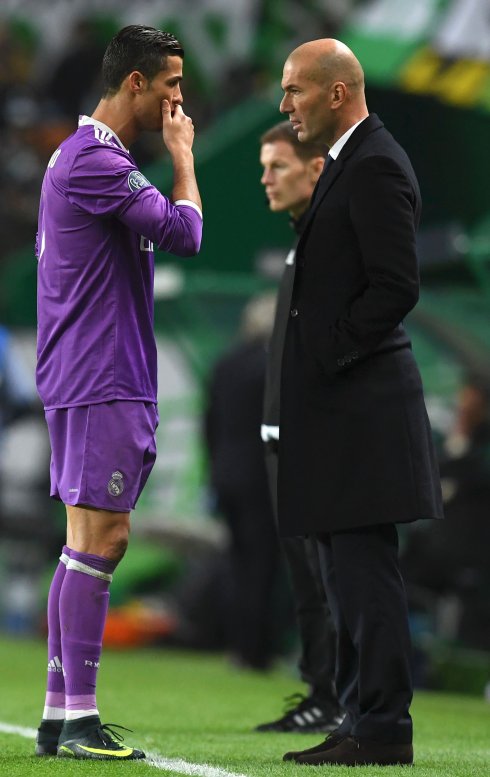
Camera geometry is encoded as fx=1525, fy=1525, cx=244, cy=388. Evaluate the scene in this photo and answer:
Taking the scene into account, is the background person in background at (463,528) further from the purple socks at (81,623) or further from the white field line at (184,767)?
the purple socks at (81,623)

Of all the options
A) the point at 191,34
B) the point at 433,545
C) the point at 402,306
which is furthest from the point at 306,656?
the point at 191,34

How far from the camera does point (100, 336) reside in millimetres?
4371

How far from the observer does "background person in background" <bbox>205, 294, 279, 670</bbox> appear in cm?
969

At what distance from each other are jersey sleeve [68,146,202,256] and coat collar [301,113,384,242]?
363 mm

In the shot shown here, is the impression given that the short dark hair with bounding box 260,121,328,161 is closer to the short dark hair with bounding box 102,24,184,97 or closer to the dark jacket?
the dark jacket

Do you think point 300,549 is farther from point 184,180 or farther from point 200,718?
point 184,180

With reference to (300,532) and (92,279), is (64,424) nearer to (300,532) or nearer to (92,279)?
(92,279)

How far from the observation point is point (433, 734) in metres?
5.93

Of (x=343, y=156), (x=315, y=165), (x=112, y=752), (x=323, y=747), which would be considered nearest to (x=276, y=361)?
(x=315, y=165)

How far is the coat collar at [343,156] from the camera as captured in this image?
14.3 feet

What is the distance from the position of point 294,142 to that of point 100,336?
2.02 metres

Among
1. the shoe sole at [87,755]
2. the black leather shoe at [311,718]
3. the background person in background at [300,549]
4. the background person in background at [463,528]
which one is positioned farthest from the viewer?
the background person in background at [463,528]

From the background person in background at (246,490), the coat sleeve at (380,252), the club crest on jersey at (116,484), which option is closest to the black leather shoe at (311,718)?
the club crest on jersey at (116,484)

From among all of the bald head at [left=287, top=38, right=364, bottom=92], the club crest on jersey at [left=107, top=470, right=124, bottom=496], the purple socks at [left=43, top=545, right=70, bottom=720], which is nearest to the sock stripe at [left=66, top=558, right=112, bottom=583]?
the purple socks at [left=43, top=545, right=70, bottom=720]
